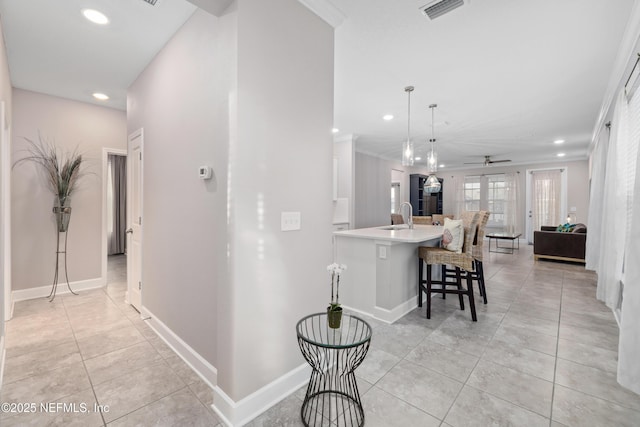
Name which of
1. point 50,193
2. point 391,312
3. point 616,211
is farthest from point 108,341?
point 616,211

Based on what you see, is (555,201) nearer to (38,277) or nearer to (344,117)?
(344,117)

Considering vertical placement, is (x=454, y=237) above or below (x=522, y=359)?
above

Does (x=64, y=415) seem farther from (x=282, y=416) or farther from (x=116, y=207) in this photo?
(x=116, y=207)

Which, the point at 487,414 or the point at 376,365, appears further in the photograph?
the point at 376,365

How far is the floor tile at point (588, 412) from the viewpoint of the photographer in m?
1.60

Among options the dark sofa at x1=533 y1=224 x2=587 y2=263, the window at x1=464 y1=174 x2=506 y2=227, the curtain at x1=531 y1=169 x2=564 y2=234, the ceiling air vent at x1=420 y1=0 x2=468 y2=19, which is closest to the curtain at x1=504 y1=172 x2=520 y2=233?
the window at x1=464 y1=174 x2=506 y2=227

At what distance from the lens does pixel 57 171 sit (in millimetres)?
3684

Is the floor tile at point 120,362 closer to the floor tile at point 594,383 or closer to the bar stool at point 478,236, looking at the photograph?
the floor tile at point 594,383

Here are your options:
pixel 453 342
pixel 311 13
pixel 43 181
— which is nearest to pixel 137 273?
pixel 43 181

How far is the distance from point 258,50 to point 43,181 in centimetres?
397

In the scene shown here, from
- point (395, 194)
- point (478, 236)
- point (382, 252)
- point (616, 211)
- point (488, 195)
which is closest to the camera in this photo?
point (616, 211)

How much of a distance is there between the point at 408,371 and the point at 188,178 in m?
2.22

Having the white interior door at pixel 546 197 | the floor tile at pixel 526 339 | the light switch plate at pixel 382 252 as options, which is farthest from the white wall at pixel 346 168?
the white interior door at pixel 546 197

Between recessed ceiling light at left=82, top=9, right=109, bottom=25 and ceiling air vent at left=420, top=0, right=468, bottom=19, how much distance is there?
97.8 inches
